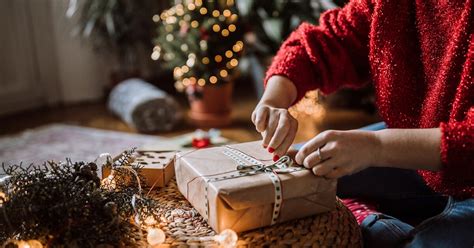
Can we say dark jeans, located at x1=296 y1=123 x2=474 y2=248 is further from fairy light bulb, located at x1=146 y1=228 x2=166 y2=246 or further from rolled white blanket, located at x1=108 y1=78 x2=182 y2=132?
rolled white blanket, located at x1=108 y1=78 x2=182 y2=132

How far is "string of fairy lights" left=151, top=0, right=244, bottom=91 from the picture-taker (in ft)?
7.63

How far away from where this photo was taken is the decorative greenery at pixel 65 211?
74 cm

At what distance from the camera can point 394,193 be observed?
102 cm

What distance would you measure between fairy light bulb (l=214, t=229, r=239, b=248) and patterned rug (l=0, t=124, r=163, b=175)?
131 cm

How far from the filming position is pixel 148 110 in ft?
7.79

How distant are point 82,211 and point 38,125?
1.91 metres

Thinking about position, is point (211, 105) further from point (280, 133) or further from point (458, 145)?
point (458, 145)

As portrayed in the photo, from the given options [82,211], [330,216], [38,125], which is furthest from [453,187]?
[38,125]

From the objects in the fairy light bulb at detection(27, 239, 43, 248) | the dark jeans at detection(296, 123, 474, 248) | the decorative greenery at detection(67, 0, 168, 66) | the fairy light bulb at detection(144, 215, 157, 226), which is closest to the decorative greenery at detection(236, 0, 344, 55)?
the decorative greenery at detection(67, 0, 168, 66)

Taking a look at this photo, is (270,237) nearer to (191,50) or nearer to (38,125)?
(191,50)

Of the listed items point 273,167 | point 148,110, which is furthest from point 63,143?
point 273,167

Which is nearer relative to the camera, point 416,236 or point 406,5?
point 416,236

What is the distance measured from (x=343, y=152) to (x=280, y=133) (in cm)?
13

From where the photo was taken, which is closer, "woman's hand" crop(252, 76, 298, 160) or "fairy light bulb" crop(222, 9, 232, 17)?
"woman's hand" crop(252, 76, 298, 160)
